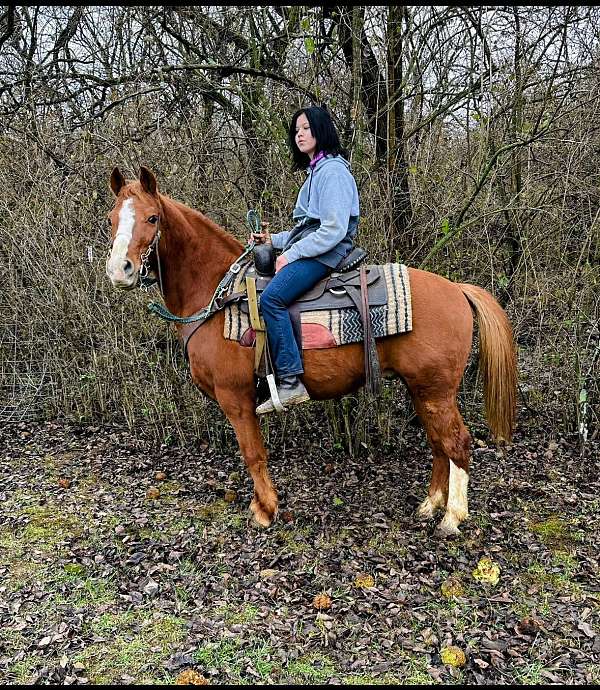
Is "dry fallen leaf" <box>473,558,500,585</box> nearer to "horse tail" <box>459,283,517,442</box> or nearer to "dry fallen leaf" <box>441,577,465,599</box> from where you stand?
"dry fallen leaf" <box>441,577,465,599</box>

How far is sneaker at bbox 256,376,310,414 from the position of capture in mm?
3678

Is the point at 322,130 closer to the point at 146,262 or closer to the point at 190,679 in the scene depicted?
the point at 146,262

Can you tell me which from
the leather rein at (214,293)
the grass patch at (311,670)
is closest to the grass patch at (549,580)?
the grass patch at (311,670)

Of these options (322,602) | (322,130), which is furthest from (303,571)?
(322,130)

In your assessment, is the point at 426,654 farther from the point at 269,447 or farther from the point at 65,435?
the point at 65,435

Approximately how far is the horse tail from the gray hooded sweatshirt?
105cm

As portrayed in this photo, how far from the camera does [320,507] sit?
174 inches

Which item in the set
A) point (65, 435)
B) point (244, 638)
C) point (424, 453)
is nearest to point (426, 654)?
point (244, 638)

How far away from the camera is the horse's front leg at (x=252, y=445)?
392cm

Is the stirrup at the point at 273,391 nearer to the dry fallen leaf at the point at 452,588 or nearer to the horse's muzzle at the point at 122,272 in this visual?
the horse's muzzle at the point at 122,272

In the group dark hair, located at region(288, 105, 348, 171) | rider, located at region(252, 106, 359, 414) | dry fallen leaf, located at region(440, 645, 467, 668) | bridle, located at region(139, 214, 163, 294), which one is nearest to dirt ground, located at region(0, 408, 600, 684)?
dry fallen leaf, located at region(440, 645, 467, 668)

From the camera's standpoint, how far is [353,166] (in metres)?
4.60

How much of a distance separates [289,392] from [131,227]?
144cm

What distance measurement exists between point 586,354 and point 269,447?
3.14m
